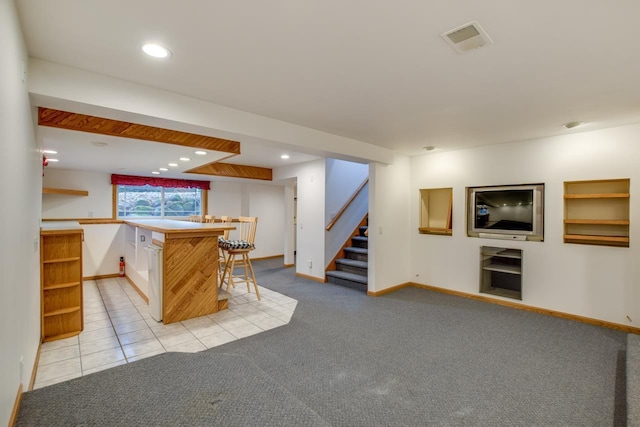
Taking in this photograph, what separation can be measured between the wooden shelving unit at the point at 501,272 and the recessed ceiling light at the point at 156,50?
14.7 feet

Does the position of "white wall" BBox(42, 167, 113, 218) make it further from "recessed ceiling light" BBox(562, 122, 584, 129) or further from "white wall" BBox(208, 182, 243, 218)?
"recessed ceiling light" BBox(562, 122, 584, 129)

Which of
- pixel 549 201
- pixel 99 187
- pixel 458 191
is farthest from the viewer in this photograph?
pixel 99 187

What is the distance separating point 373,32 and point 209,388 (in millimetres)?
2485

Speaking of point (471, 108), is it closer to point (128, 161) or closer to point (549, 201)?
point (549, 201)

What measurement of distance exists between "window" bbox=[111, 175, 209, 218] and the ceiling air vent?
660 cm

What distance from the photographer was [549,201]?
3.80 m

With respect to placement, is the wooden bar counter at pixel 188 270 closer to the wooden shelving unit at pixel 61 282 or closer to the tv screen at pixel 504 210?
the wooden shelving unit at pixel 61 282

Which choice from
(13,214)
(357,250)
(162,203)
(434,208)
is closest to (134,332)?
(13,214)

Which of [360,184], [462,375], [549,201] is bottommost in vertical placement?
[462,375]

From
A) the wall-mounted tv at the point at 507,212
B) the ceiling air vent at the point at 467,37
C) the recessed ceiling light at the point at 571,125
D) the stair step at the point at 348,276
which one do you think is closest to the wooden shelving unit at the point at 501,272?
the wall-mounted tv at the point at 507,212

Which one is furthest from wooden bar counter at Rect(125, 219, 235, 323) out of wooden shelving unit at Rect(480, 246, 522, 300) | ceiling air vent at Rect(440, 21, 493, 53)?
wooden shelving unit at Rect(480, 246, 522, 300)

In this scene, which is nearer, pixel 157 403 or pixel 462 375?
pixel 157 403

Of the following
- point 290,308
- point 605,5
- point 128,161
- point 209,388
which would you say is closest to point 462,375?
point 209,388

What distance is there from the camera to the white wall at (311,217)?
18.3 ft
